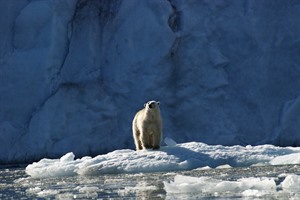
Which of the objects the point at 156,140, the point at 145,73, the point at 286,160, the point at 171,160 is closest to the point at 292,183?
the point at 171,160

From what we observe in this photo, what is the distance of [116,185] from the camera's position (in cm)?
905

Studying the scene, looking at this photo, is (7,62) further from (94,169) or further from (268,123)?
(94,169)

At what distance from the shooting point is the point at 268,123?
53.7 feet

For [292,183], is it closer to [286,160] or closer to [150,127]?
[286,160]

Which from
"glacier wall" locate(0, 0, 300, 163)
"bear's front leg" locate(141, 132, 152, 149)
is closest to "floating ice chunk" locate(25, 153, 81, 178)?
"bear's front leg" locate(141, 132, 152, 149)

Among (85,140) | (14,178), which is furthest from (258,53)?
(14,178)

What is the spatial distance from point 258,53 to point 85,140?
3.84 metres

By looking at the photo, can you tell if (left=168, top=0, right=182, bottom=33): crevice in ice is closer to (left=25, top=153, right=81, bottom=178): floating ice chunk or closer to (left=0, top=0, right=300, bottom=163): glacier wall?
(left=0, top=0, right=300, bottom=163): glacier wall

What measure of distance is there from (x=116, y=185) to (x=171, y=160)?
1.55m

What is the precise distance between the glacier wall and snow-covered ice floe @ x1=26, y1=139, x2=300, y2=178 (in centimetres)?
488

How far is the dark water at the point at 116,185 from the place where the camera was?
26.2 feet

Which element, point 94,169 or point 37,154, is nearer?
point 94,169

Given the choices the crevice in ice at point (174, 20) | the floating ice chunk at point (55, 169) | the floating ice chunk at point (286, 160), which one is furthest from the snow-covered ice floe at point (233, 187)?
the crevice in ice at point (174, 20)

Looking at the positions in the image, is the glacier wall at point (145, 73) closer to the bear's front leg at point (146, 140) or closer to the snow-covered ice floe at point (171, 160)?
the snow-covered ice floe at point (171, 160)
